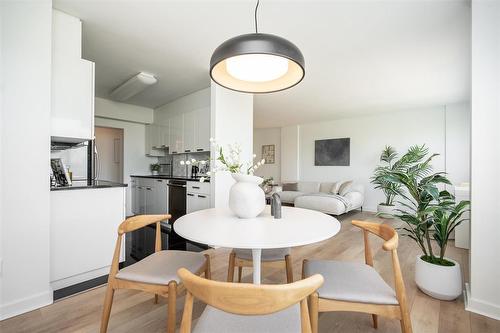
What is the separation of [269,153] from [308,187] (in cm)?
216

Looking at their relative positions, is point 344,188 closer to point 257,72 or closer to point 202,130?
point 202,130

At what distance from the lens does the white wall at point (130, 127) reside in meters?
4.80

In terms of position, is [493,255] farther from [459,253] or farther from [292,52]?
[292,52]

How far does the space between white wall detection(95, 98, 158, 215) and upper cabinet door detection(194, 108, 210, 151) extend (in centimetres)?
200

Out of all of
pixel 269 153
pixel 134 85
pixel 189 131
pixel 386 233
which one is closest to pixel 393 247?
pixel 386 233

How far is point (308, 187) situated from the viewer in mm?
6375

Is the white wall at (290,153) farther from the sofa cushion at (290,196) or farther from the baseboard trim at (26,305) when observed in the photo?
the baseboard trim at (26,305)

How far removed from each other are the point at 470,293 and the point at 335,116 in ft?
16.0

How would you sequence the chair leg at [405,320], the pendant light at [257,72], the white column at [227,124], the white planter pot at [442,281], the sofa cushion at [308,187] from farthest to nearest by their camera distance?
the sofa cushion at [308,187] < the white column at [227,124] < the white planter pot at [442,281] < the pendant light at [257,72] < the chair leg at [405,320]

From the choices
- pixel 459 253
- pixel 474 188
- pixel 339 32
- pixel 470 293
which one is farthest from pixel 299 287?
pixel 459 253

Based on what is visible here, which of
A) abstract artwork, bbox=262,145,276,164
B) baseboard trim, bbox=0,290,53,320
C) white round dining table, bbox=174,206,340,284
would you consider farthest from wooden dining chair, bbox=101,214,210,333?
abstract artwork, bbox=262,145,276,164

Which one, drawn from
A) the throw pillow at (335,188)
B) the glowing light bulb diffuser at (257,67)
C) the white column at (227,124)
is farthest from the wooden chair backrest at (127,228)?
the throw pillow at (335,188)

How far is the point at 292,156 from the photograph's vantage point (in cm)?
729

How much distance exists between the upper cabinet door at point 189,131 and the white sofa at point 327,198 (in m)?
2.71
